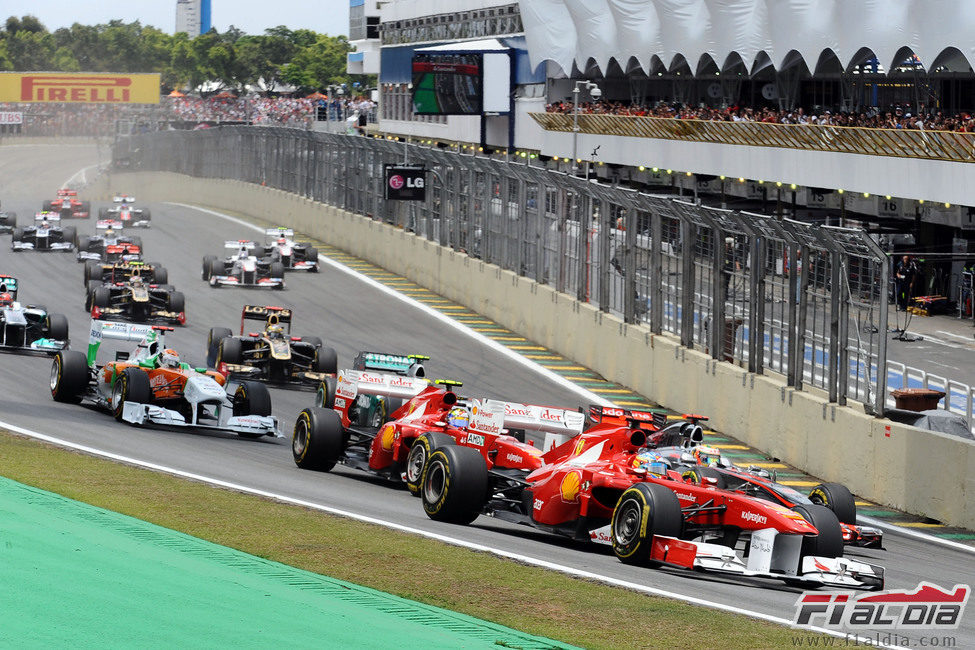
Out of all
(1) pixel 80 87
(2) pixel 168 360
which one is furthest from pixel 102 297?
(1) pixel 80 87

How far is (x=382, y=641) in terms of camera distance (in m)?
9.12

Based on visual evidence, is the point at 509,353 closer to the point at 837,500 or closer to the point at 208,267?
the point at 208,267

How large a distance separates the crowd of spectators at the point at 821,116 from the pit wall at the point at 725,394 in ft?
44.1

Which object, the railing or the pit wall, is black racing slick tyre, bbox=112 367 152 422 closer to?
the pit wall

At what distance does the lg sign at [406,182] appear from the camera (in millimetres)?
43156

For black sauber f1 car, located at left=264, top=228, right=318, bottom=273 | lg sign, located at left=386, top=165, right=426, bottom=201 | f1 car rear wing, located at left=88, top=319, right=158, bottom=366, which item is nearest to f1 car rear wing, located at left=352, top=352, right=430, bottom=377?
f1 car rear wing, located at left=88, top=319, right=158, bottom=366

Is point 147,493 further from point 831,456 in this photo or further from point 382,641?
point 831,456

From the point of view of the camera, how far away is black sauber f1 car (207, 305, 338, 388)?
25938mm

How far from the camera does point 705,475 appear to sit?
1383 cm

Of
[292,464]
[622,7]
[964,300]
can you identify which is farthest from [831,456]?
[622,7]

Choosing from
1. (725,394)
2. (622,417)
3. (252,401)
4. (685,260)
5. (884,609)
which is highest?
(685,260)

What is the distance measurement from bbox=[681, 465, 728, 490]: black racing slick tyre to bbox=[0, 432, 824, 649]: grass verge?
6.34 ft

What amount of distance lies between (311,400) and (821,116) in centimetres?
3072

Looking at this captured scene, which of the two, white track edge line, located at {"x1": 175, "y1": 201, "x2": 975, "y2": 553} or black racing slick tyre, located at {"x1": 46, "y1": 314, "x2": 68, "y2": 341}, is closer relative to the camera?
white track edge line, located at {"x1": 175, "y1": 201, "x2": 975, "y2": 553}
